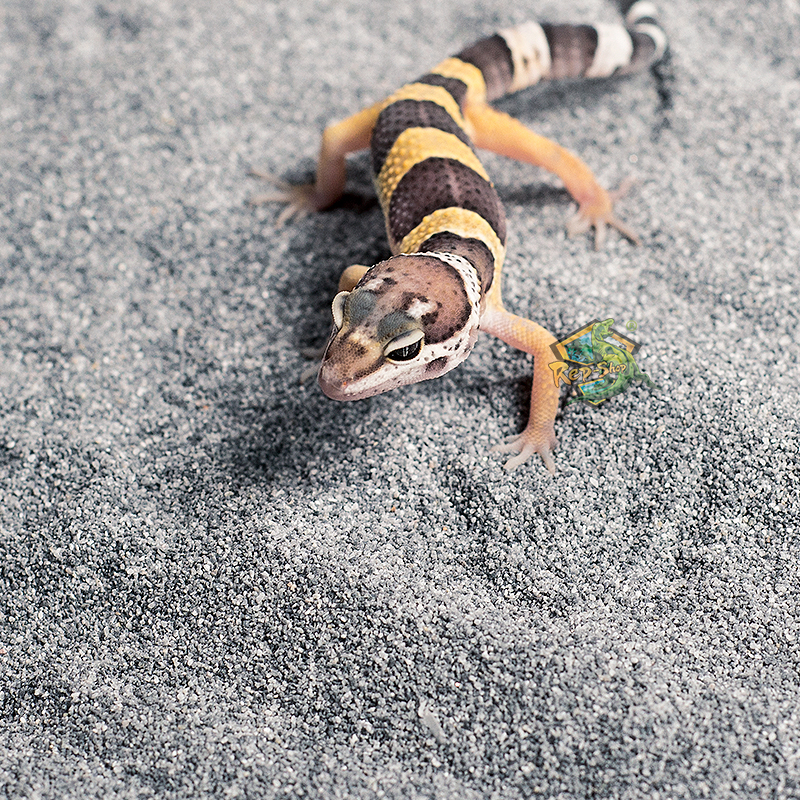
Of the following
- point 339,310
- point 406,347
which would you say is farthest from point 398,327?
point 339,310

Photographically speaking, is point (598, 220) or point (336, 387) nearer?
point (336, 387)

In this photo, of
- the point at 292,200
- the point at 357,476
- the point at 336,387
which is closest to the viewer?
the point at 336,387

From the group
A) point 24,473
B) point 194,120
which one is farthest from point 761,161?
point 24,473

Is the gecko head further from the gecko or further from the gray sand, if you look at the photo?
the gray sand

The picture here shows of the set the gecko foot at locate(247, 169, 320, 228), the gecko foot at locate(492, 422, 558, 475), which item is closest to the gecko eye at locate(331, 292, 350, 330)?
the gecko foot at locate(492, 422, 558, 475)

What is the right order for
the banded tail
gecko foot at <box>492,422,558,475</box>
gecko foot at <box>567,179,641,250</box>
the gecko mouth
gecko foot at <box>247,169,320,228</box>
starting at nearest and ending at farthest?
the gecko mouth
gecko foot at <box>492,422,558,475</box>
gecko foot at <box>567,179,641,250</box>
gecko foot at <box>247,169,320,228</box>
the banded tail

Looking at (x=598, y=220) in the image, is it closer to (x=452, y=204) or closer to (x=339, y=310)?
(x=452, y=204)

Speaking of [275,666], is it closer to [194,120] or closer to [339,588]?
[339,588]

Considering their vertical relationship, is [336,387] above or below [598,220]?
above
